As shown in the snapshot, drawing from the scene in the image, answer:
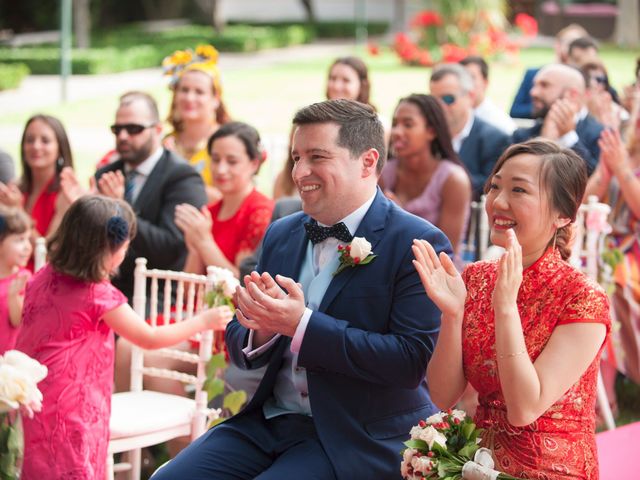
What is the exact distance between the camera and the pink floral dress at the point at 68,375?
3.96m

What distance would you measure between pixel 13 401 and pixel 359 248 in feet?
3.62

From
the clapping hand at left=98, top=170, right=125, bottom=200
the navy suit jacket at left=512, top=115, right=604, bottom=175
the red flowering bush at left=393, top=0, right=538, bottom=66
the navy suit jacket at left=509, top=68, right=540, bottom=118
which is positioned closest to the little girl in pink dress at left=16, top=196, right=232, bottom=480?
the clapping hand at left=98, top=170, right=125, bottom=200

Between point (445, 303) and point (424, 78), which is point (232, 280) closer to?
point (445, 303)

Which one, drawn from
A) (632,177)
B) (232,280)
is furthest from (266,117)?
(232,280)

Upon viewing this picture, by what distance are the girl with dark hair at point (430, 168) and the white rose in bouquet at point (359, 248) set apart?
2.59m

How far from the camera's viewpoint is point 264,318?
10.6 feet

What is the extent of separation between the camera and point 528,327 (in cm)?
302

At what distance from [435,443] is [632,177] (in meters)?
3.32

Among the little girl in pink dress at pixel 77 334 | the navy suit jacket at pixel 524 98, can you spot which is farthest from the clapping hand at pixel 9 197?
the navy suit jacket at pixel 524 98

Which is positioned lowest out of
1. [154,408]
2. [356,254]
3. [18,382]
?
[154,408]

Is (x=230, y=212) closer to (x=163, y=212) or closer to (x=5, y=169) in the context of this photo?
(x=163, y=212)

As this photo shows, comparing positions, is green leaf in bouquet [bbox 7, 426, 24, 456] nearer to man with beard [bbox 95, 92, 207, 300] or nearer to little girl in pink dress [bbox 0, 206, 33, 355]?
little girl in pink dress [bbox 0, 206, 33, 355]

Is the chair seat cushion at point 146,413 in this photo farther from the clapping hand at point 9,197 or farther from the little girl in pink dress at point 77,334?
the clapping hand at point 9,197

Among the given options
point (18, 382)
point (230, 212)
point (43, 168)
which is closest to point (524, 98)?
point (230, 212)
